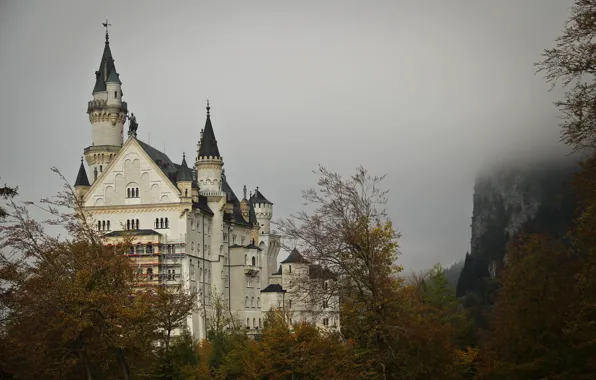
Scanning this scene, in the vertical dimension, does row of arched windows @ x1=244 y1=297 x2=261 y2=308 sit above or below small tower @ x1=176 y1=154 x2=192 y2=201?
below

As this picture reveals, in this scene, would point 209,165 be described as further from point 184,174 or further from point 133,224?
point 133,224

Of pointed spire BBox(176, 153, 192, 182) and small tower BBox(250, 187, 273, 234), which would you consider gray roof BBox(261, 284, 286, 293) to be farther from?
pointed spire BBox(176, 153, 192, 182)

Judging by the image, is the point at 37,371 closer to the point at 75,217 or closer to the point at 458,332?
the point at 75,217

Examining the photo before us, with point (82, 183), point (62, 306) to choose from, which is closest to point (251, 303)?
point (82, 183)

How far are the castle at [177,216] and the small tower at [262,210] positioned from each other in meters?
4.39

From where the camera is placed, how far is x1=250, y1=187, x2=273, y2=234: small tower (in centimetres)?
14338

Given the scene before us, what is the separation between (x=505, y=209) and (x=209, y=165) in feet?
124

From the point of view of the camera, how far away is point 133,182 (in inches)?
4628

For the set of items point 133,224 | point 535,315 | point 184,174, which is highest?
point 184,174

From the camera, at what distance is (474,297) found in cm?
11600

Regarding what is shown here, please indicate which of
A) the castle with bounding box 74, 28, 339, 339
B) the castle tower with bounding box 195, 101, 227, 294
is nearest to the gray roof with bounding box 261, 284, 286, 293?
the castle with bounding box 74, 28, 339, 339

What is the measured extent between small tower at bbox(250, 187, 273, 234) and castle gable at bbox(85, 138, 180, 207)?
27346 mm

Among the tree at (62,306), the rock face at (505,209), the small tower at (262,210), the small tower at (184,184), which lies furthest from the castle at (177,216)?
the tree at (62,306)

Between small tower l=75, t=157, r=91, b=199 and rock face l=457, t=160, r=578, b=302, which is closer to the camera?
rock face l=457, t=160, r=578, b=302
